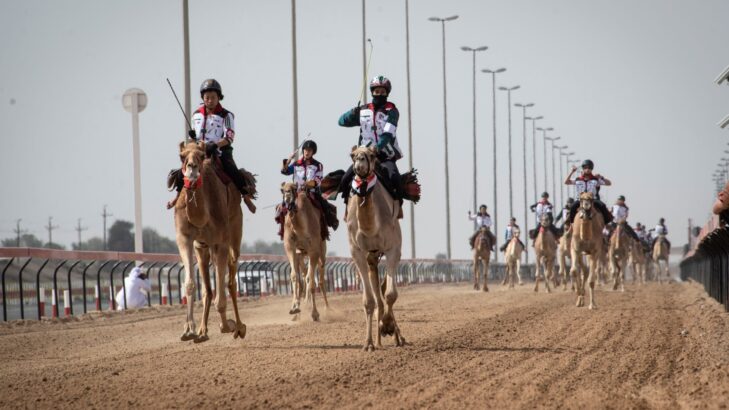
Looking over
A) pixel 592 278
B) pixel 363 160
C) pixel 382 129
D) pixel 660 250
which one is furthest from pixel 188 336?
pixel 660 250

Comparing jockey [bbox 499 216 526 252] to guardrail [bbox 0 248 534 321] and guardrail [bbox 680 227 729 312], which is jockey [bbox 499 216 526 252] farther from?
guardrail [bbox 680 227 729 312]

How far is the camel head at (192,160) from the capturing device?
15.0m

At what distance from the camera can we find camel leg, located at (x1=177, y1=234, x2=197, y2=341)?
15.0m

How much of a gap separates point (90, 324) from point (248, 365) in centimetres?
1156

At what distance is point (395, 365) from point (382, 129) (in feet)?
14.5

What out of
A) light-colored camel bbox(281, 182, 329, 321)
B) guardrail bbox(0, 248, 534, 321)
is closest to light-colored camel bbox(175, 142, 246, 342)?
light-colored camel bbox(281, 182, 329, 321)

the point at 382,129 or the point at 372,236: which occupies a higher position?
the point at 382,129

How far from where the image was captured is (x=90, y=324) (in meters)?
23.8

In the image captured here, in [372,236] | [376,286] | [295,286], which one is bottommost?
[295,286]

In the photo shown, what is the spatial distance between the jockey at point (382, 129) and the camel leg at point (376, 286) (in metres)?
0.85

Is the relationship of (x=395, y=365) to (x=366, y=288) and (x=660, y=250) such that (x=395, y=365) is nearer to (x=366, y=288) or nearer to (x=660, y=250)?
(x=366, y=288)

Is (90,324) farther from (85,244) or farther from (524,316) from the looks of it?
(85,244)

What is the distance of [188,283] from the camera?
15219 millimetres

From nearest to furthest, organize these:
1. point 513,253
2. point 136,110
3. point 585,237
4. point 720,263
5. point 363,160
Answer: point 363,160, point 720,263, point 585,237, point 136,110, point 513,253
